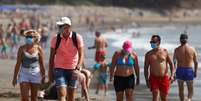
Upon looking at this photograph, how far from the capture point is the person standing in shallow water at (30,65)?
826cm

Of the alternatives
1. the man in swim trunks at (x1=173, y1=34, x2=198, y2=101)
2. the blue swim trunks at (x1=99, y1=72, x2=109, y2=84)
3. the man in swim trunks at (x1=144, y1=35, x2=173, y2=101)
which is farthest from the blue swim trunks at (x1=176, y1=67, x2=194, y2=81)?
the blue swim trunks at (x1=99, y1=72, x2=109, y2=84)

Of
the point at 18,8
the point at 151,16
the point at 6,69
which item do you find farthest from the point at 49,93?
the point at 151,16

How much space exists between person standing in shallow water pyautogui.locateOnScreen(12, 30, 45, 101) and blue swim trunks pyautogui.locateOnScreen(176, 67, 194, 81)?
2.82 meters

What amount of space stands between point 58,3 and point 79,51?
77137mm

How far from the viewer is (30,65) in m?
8.30

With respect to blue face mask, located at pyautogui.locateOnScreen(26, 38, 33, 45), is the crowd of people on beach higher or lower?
lower

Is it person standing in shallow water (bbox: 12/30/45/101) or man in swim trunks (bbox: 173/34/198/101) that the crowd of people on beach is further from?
man in swim trunks (bbox: 173/34/198/101)

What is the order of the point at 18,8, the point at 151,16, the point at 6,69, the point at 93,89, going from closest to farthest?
1. the point at 93,89
2. the point at 6,69
3. the point at 18,8
4. the point at 151,16

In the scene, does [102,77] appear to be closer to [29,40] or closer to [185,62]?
[185,62]

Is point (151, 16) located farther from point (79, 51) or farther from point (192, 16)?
point (79, 51)

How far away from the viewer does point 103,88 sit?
1365 centimetres

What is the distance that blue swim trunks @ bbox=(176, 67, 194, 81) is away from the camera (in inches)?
400

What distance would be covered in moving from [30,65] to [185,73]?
3.05 meters

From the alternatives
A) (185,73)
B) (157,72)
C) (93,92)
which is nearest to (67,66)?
(157,72)
